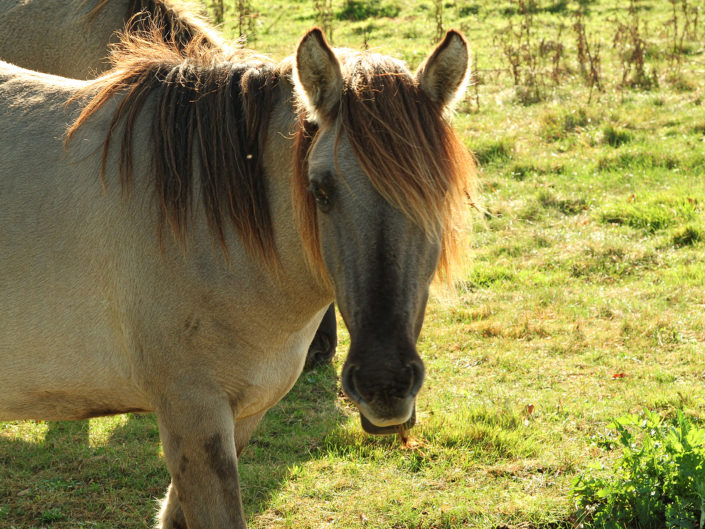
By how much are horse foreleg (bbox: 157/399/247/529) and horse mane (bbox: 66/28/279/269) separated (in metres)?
0.62

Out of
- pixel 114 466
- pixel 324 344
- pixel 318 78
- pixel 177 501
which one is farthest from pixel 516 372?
pixel 318 78

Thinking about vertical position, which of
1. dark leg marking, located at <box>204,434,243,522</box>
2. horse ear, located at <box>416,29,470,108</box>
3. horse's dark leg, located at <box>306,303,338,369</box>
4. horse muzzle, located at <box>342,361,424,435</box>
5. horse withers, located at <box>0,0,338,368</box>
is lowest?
horse's dark leg, located at <box>306,303,338,369</box>

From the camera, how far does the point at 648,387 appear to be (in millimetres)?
5062

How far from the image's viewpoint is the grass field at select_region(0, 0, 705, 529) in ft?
13.6

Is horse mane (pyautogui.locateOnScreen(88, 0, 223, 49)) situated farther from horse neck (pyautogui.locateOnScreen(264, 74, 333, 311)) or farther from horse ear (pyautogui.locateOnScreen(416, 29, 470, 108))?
horse ear (pyautogui.locateOnScreen(416, 29, 470, 108))

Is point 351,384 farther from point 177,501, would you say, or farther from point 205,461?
point 177,501

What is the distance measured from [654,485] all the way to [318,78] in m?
2.35

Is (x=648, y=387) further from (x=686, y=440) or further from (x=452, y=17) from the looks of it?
(x=452, y=17)

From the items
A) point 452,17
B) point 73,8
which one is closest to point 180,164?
point 73,8

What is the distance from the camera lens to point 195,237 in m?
2.90

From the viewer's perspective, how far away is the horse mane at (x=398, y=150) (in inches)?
98.2

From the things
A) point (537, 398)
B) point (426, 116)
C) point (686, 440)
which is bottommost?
point (537, 398)

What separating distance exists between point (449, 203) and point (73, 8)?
387 centimetres

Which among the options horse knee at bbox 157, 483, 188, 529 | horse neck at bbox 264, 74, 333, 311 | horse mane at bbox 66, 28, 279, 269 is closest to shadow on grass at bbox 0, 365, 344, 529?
horse knee at bbox 157, 483, 188, 529
